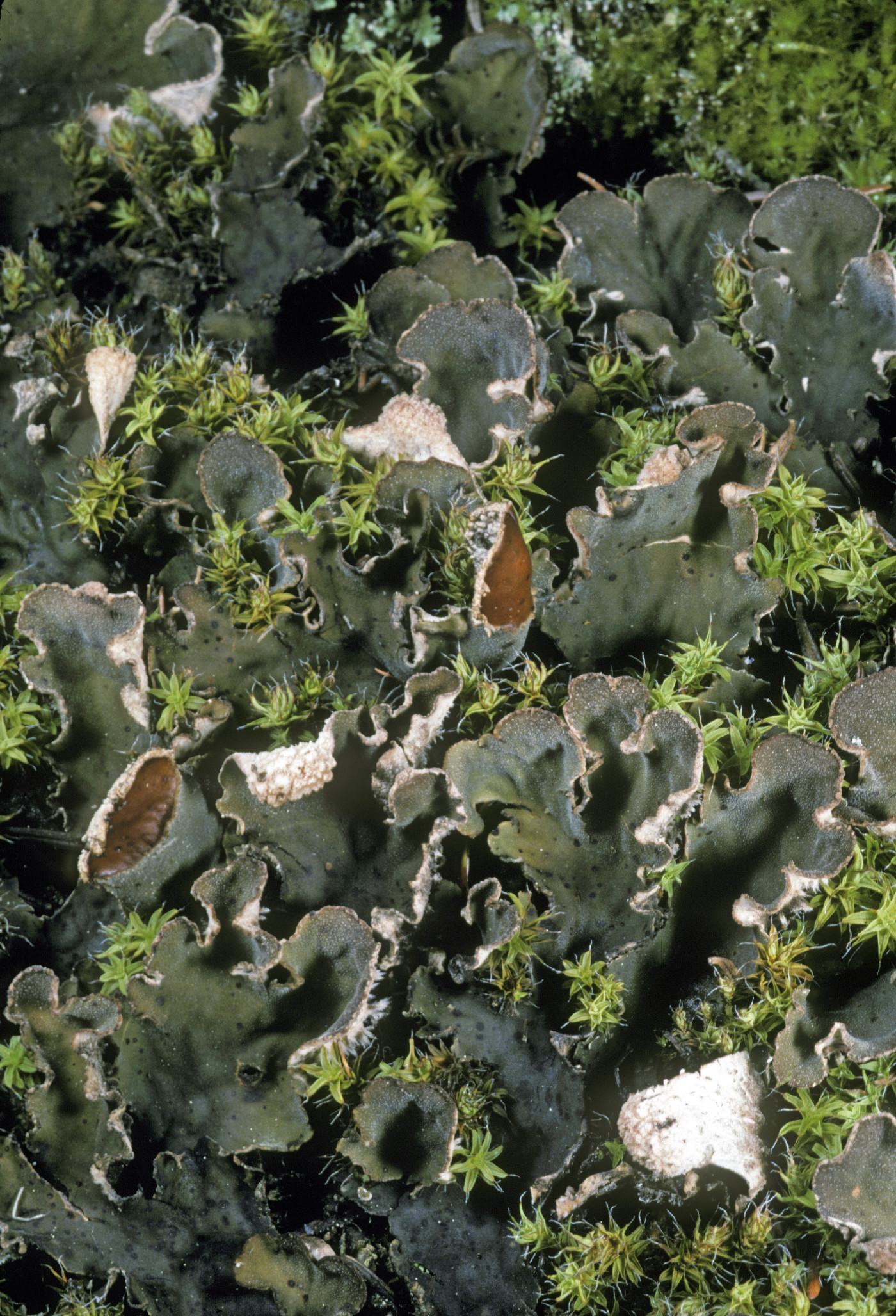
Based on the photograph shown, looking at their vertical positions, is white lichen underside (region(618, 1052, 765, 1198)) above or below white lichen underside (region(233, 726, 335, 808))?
below

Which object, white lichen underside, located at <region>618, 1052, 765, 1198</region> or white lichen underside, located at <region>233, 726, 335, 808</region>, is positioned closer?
white lichen underside, located at <region>618, 1052, 765, 1198</region>

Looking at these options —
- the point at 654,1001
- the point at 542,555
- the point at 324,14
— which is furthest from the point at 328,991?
the point at 324,14

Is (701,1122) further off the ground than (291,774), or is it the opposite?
(291,774)

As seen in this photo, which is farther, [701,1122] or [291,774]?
[291,774]

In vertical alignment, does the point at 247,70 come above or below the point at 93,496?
above

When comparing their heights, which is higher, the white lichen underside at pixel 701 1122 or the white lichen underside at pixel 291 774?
the white lichen underside at pixel 291 774

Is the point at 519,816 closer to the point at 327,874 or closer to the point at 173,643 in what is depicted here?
the point at 327,874

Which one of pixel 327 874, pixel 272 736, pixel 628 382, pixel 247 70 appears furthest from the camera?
pixel 247 70

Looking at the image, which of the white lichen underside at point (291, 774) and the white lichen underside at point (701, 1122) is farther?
the white lichen underside at point (291, 774)
